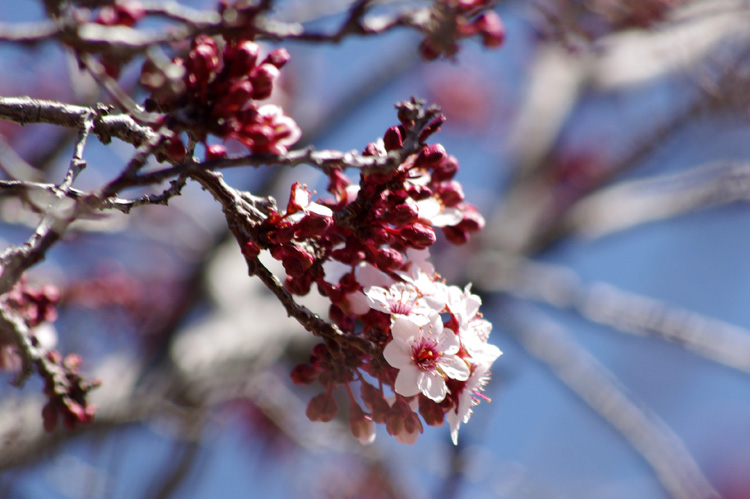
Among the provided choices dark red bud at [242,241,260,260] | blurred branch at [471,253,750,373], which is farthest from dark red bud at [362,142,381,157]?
blurred branch at [471,253,750,373]

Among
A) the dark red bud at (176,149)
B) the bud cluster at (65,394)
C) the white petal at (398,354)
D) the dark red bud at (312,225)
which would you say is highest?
the dark red bud at (176,149)

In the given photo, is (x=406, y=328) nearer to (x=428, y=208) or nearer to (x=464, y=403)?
(x=464, y=403)

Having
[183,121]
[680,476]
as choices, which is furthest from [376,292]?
[680,476]

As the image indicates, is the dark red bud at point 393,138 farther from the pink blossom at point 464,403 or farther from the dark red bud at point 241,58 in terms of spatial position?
the pink blossom at point 464,403

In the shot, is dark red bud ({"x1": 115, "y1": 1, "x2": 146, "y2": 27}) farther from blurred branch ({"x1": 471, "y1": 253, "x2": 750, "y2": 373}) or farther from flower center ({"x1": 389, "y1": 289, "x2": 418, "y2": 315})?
blurred branch ({"x1": 471, "y1": 253, "x2": 750, "y2": 373})

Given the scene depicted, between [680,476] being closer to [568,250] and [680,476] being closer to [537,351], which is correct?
[537,351]

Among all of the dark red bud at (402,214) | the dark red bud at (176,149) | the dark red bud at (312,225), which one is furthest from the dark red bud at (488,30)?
the dark red bud at (176,149)
